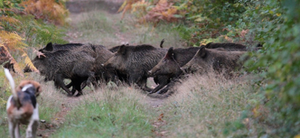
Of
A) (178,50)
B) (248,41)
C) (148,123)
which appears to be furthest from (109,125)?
(178,50)

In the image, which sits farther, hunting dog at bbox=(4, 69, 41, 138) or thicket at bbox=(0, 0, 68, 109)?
thicket at bbox=(0, 0, 68, 109)

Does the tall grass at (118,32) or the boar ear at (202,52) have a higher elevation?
the boar ear at (202,52)

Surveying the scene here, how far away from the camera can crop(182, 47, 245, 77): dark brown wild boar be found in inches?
413

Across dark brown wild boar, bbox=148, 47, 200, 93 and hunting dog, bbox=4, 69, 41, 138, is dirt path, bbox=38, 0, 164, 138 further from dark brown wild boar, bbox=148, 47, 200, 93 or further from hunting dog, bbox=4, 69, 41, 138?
hunting dog, bbox=4, 69, 41, 138

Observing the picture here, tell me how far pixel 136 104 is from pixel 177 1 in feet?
43.0

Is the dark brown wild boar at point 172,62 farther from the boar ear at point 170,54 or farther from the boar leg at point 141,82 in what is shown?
the boar leg at point 141,82

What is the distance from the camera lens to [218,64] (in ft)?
35.3

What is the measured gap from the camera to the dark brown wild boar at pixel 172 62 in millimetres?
11648

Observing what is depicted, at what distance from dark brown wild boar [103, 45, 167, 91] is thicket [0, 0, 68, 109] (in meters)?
2.68

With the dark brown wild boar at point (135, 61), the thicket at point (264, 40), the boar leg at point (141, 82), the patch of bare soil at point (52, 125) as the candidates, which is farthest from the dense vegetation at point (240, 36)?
the boar leg at point (141, 82)

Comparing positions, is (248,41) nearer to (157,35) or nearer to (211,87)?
(211,87)

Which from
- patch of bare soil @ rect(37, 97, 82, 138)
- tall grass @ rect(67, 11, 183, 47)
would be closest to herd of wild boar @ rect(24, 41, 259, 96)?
patch of bare soil @ rect(37, 97, 82, 138)

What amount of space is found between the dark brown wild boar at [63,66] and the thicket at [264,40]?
4567 millimetres

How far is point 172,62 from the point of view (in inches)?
464
